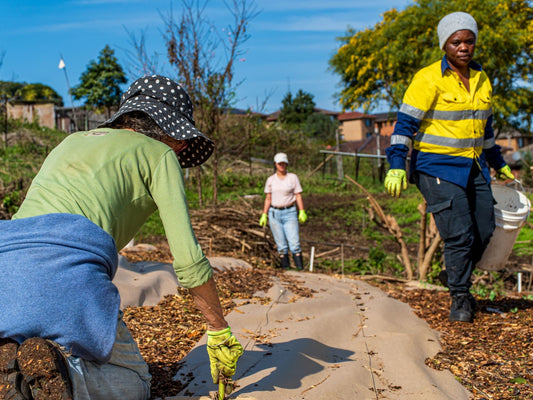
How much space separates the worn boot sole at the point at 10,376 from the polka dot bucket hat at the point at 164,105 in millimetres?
911

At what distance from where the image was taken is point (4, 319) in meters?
1.59

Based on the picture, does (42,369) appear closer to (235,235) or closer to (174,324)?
(174,324)

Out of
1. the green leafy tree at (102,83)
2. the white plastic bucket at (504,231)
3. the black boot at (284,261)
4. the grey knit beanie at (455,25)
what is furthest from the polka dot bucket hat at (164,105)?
the green leafy tree at (102,83)

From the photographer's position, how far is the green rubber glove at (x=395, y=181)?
141 inches

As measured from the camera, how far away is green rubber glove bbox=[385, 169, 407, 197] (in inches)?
141

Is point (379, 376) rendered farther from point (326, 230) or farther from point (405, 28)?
point (405, 28)

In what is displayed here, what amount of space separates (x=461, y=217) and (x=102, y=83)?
29.0 m

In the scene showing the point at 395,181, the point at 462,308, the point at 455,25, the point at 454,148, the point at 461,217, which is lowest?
the point at 462,308

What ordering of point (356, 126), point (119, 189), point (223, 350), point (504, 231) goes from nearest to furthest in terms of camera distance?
1. point (119, 189)
2. point (223, 350)
3. point (504, 231)
4. point (356, 126)

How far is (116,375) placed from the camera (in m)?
1.89

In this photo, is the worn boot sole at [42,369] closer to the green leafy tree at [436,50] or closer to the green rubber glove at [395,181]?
the green rubber glove at [395,181]

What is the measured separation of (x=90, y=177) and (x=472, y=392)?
198 cm

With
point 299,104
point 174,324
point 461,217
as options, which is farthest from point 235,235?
point 299,104

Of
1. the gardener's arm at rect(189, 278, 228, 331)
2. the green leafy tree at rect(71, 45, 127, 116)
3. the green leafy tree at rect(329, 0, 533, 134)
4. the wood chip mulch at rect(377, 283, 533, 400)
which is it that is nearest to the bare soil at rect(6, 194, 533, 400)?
the wood chip mulch at rect(377, 283, 533, 400)
